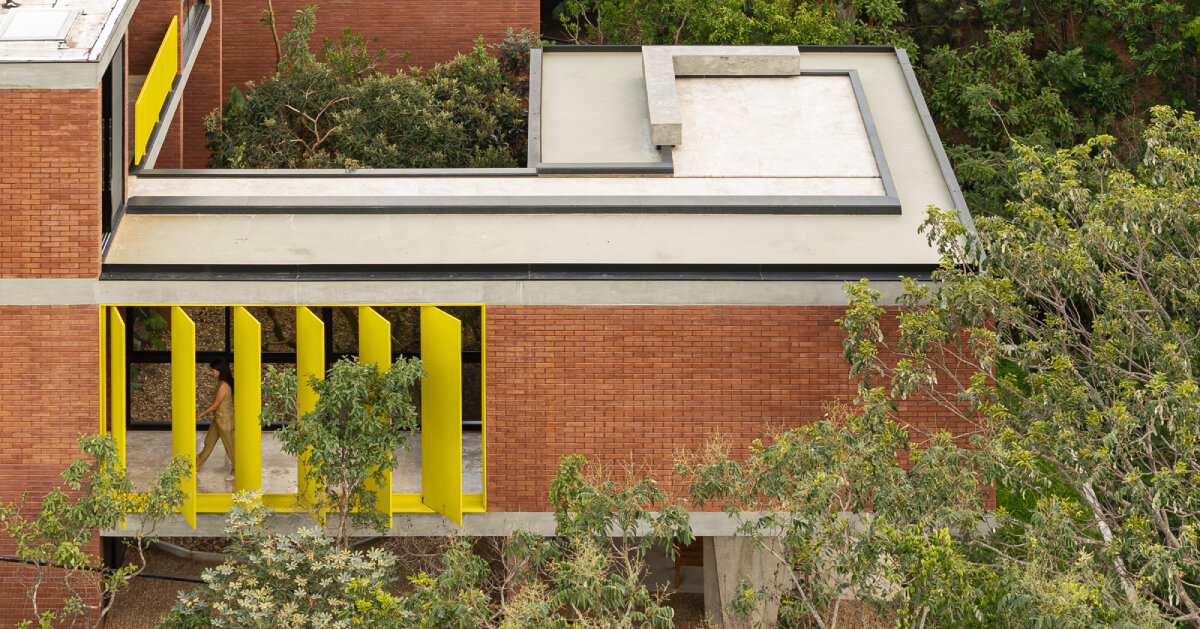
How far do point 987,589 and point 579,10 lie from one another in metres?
22.7

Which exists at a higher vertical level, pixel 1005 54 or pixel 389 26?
pixel 389 26

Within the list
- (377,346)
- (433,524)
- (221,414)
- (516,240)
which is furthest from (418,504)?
(516,240)

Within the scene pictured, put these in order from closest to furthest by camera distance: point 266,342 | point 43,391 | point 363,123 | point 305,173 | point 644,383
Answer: point 43,391, point 644,383, point 305,173, point 266,342, point 363,123

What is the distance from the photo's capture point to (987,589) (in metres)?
11.9

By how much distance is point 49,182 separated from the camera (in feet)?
50.0

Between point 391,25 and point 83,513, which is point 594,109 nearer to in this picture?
point 83,513

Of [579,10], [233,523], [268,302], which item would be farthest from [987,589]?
[579,10]

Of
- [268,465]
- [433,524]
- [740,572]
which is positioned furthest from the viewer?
[740,572]

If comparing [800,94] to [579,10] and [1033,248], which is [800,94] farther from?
[579,10]

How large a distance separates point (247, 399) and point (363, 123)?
1034 centimetres

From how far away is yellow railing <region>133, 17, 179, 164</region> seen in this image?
17.6 meters

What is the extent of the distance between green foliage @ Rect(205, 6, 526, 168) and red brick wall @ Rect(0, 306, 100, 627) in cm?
914

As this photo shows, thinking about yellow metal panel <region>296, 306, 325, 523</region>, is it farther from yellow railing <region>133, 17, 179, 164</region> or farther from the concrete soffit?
yellow railing <region>133, 17, 179, 164</region>

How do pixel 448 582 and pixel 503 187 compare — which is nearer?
pixel 448 582
